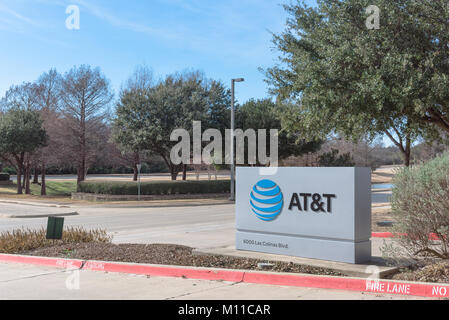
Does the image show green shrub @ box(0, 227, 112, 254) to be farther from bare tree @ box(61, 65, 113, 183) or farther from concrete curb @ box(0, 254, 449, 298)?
bare tree @ box(61, 65, 113, 183)

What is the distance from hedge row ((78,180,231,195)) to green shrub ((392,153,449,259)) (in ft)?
87.2

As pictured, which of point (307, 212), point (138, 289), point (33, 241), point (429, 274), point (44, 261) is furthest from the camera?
point (33, 241)

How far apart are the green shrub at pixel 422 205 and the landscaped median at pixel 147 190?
2638 centimetres

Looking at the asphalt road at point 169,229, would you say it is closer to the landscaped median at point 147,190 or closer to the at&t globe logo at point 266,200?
the at&t globe logo at point 266,200

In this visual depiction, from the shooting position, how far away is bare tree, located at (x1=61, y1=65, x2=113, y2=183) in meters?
37.5

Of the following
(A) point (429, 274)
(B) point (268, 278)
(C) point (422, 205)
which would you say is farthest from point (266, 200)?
(A) point (429, 274)

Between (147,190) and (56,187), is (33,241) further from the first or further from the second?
(56,187)

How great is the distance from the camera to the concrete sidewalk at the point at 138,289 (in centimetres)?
630

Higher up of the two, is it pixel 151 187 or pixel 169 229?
pixel 151 187

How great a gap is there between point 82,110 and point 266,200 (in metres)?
32.0

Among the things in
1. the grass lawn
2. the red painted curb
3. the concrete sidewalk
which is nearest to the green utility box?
the red painted curb

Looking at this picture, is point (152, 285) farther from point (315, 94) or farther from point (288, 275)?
point (315, 94)

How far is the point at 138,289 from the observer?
22.6 feet

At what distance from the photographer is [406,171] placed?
23.5 feet
